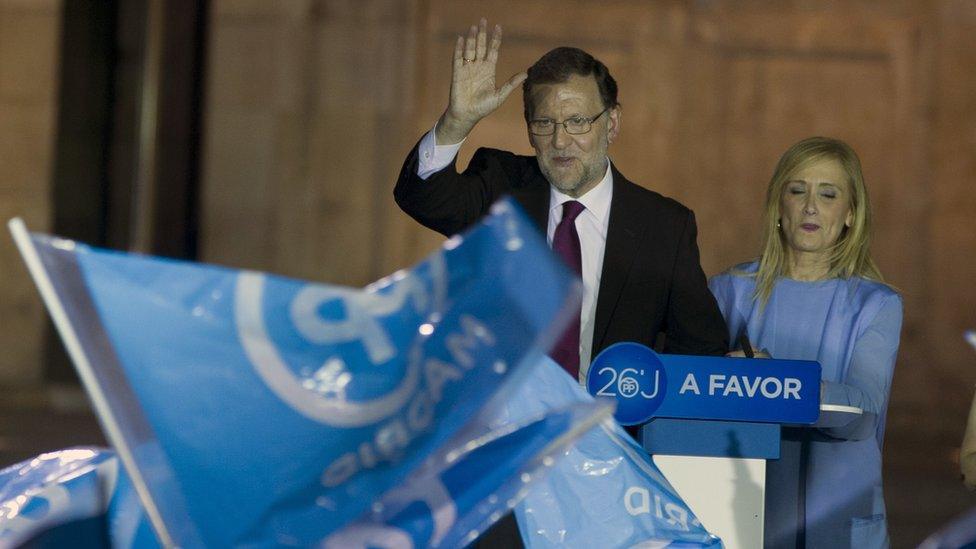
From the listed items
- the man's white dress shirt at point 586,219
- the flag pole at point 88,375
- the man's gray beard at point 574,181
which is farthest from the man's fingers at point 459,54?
the flag pole at point 88,375

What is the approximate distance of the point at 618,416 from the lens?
6.51 feet

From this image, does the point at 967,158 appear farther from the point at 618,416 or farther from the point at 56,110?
the point at 618,416

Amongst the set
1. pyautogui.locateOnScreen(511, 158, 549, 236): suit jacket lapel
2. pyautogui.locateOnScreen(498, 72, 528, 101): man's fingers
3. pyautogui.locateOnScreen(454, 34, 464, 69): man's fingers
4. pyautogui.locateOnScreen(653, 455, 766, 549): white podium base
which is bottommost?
pyautogui.locateOnScreen(653, 455, 766, 549): white podium base

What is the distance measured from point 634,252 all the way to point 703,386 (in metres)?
0.48

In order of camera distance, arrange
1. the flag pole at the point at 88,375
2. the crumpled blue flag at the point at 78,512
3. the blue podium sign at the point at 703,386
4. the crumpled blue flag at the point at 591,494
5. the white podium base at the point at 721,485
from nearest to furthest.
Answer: the flag pole at the point at 88,375 → the crumpled blue flag at the point at 78,512 → the crumpled blue flag at the point at 591,494 → the blue podium sign at the point at 703,386 → the white podium base at the point at 721,485

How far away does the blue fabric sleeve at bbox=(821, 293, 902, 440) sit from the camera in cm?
218

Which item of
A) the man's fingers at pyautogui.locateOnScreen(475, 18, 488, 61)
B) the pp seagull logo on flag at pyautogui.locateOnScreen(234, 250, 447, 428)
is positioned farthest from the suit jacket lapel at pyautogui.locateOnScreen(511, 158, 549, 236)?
the pp seagull logo on flag at pyautogui.locateOnScreen(234, 250, 447, 428)

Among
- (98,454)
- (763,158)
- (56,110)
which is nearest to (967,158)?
(763,158)

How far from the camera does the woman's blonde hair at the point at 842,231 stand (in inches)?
101

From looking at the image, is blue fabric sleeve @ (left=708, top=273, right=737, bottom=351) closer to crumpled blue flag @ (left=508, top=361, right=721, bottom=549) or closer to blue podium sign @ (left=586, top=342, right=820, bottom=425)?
blue podium sign @ (left=586, top=342, right=820, bottom=425)

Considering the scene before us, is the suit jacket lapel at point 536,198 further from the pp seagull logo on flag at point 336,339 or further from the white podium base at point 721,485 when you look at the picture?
the pp seagull logo on flag at point 336,339

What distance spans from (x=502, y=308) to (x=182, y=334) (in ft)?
0.83

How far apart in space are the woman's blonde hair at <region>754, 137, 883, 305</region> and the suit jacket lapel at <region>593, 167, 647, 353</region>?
28cm

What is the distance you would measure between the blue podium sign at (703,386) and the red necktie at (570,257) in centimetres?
32
